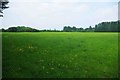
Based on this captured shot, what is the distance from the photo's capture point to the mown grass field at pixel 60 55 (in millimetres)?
13742

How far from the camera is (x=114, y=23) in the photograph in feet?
62.0

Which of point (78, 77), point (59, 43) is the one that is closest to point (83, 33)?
point (59, 43)

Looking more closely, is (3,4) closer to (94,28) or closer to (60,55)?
(60,55)

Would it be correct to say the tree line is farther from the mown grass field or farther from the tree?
the tree

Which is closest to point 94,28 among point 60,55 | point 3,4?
point 60,55

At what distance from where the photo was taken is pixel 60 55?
51.8ft

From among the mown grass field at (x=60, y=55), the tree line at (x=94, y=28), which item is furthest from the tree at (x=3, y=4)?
the mown grass field at (x=60, y=55)

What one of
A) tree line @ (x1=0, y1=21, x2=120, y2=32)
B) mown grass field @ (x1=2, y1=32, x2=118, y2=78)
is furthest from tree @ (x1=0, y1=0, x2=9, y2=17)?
mown grass field @ (x1=2, y1=32, x2=118, y2=78)

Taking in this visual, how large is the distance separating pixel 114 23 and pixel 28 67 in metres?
8.25

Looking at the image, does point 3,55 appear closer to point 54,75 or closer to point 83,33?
point 54,75

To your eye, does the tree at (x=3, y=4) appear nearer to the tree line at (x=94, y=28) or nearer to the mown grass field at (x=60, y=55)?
the tree line at (x=94, y=28)

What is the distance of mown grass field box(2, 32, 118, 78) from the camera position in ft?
45.1

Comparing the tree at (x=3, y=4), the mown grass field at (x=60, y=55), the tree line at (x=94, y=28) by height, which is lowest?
the mown grass field at (x=60, y=55)

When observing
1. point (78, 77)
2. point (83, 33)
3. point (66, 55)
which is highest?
point (83, 33)
